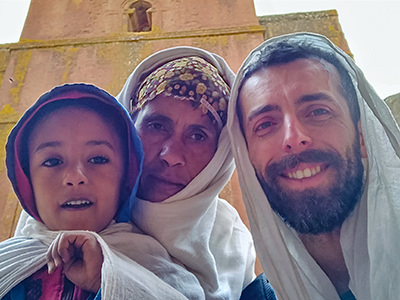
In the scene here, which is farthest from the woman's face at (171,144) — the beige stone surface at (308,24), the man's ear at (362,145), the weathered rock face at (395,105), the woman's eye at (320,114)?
the beige stone surface at (308,24)

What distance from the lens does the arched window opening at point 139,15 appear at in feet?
10.6

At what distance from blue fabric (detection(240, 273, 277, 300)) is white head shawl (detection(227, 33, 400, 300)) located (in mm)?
139

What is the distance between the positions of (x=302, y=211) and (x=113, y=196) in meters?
0.49

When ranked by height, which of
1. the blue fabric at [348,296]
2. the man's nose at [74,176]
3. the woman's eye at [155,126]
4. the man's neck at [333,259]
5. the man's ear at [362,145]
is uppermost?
the woman's eye at [155,126]

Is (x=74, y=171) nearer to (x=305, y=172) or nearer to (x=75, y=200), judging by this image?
(x=75, y=200)

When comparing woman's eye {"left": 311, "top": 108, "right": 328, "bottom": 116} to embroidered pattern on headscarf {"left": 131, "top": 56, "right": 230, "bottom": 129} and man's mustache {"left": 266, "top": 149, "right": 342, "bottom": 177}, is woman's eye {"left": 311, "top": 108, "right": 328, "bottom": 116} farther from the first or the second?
embroidered pattern on headscarf {"left": 131, "top": 56, "right": 230, "bottom": 129}

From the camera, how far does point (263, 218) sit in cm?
97

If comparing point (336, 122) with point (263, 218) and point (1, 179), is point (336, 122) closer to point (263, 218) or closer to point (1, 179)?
point (263, 218)

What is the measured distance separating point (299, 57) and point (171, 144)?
48 centimetres

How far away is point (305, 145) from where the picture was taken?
2.74 feet

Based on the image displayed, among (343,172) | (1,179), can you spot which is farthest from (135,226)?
(1,179)

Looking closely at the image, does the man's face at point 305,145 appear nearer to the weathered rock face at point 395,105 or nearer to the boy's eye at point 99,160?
the boy's eye at point 99,160

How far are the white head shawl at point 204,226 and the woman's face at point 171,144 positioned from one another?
3cm

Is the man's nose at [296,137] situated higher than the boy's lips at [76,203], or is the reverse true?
the man's nose at [296,137]
